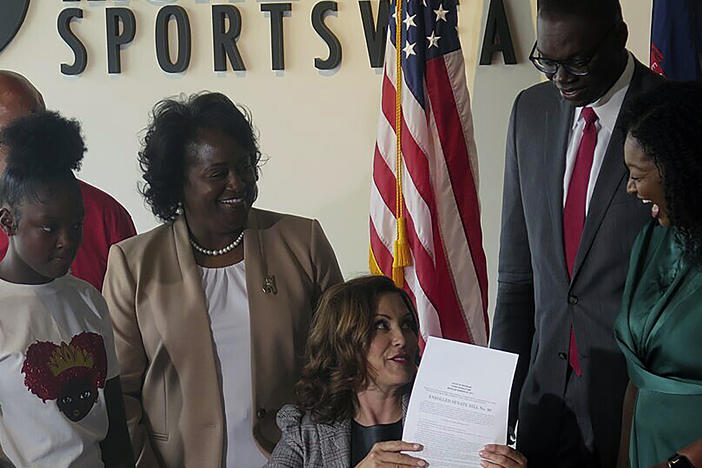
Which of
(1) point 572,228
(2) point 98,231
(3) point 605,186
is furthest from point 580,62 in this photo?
(2) point 98,231

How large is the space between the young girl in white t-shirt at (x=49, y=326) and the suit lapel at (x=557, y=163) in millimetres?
1169

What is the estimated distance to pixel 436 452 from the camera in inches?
82.6

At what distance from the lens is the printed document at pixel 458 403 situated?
6.77ft

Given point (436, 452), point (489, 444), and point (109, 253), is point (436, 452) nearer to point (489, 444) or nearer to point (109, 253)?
point (489, 444)

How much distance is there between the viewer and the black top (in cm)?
230

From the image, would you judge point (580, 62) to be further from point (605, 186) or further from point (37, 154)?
point (37, 154)

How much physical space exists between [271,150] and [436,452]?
1.01 metres

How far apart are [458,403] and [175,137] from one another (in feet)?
3.27

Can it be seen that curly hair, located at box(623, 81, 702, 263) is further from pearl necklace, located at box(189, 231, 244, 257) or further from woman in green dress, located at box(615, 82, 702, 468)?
pearl necklace, located at box(189, 231, 244, 257)

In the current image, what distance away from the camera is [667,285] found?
6.44ft

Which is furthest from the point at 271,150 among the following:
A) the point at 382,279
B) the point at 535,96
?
the point at 535,96

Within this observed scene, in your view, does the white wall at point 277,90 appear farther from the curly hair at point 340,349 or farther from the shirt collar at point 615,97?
the shirt collar at point 615,97

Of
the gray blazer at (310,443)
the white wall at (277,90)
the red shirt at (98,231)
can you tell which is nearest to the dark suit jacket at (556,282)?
the gray blazer at (310,443)

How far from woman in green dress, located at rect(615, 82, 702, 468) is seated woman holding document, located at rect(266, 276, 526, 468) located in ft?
1.89
